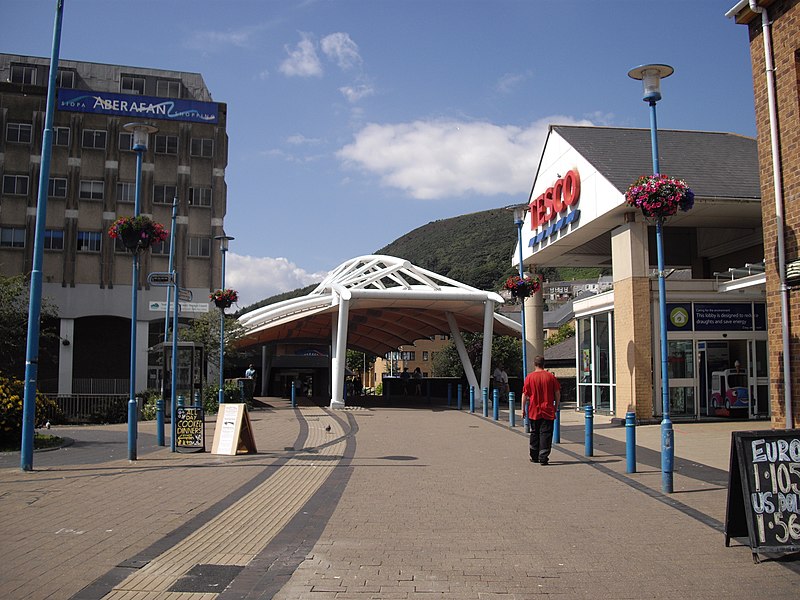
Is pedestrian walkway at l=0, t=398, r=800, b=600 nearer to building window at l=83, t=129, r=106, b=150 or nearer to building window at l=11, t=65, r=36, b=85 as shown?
building window at l=83, t=129, r=106, b=150

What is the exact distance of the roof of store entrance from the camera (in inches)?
1220

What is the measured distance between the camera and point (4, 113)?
135ft

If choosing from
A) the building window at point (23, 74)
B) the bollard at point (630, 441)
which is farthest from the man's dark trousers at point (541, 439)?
the building window at point (23, 74)

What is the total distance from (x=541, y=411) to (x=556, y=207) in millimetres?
14084

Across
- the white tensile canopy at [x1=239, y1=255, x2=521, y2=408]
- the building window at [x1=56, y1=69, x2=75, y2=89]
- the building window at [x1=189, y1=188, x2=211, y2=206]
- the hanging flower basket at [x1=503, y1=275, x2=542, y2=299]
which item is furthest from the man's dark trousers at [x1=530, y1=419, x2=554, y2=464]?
the building window at [x1=56, y1=69, x2=75, y2=89]

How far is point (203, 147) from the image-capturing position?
143ft

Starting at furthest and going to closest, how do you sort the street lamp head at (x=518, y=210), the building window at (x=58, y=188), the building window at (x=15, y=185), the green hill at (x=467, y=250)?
the green hill at (x=467, y=250)
the building window at (x=58, y=188)
the building window at (x=15, y=185)
the street lamp head at (x=518, y=210)

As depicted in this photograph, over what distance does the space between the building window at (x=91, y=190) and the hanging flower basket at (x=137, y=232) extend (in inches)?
1203

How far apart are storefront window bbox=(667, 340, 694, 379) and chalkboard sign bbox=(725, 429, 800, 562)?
1441 centimetres

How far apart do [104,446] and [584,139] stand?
17.2m

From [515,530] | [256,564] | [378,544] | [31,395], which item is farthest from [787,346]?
[31,395]

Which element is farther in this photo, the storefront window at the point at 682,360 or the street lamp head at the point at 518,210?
the street lamp head at the point at 518,210

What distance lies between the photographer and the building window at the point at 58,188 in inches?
1622

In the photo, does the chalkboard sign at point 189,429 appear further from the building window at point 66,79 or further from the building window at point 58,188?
the building window at point 66,79
